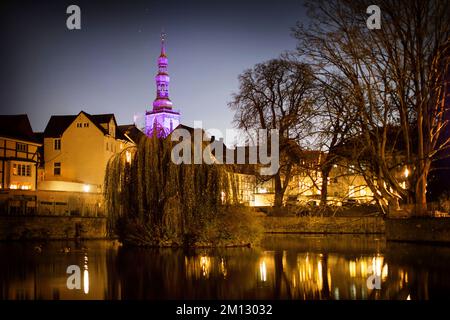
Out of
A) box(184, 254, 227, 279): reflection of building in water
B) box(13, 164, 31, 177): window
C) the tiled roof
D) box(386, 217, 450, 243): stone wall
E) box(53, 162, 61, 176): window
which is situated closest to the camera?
box(184, 254, 227, 279): reflection of building in water

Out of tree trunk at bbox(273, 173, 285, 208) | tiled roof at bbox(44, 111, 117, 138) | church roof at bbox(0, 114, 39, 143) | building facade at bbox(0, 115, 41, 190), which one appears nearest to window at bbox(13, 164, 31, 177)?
building facade at bbox(0, 115, 41, 190)

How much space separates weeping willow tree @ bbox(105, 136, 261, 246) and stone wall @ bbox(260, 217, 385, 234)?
18.0m

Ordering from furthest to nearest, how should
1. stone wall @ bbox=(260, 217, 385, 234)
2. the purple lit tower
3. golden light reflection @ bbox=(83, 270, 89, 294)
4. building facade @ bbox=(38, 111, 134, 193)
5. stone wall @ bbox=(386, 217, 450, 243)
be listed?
1. the purple lit tower
2. building facade @ bbox=(38, 111, 134, 193)
3. stone wall @ bbox=(260, 217, 385, 234)
4. stone wall @ bbox=(386, 217, 450, 243)
5. golden light reflection @ bbox=(83, 270, 89, 294)

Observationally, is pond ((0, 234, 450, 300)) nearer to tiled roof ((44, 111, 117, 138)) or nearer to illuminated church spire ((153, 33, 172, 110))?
tiled roof ((44, 111, 117, 138))

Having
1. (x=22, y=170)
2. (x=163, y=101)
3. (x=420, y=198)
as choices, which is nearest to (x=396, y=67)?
(x=420, y=198)

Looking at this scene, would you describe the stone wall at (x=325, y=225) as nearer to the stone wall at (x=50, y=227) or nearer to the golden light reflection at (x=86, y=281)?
the stone wall at (x=50, y=227)

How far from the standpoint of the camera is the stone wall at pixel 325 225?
43062 millimetres

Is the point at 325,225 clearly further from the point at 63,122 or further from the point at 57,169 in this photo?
the point at 63,122

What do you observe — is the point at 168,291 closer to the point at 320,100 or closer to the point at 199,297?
the point at 199,297

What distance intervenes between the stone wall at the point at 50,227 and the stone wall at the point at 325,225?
12222 millimetres

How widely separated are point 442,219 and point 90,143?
124 feet

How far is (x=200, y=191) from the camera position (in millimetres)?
24625

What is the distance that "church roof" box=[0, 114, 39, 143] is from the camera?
49.4m
